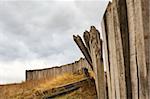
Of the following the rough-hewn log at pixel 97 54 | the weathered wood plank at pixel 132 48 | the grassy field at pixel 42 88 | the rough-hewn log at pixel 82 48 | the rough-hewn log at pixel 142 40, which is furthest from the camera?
the grassy field at pixel 42 88

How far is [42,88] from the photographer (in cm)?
2083

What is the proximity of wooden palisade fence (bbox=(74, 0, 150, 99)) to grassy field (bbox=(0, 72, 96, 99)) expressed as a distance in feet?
36.1

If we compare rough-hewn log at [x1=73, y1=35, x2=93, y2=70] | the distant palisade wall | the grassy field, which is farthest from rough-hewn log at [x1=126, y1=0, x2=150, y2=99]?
the distant palisade wall

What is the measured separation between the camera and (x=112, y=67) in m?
6.02

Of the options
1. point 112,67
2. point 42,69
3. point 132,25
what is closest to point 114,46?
point 112,67

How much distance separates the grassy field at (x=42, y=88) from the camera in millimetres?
17508

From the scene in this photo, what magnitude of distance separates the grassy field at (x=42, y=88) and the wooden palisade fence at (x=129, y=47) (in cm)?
1101

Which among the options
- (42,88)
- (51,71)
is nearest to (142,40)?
(42,88)

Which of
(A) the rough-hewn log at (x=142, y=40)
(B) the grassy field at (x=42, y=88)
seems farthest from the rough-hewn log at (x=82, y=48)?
(A) the rough-hewn log at (x=142, y=40)

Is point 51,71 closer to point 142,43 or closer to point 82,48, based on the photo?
point 82,48

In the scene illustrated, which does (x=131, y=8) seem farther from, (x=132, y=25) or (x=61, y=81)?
(x=61, y=81)

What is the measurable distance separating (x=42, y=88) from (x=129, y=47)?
1610cm

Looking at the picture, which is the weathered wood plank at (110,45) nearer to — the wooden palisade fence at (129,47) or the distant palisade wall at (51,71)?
Answer: the wooden palisade fence at (129,47)

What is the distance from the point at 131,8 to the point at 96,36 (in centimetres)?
567
